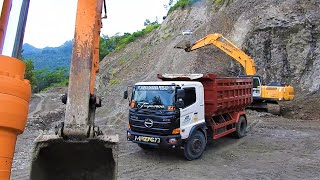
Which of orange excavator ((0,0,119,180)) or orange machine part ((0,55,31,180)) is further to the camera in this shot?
orange excavator ((0,0,119,180))

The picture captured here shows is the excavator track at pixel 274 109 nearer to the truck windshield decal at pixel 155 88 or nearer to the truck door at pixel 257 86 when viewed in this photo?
the truck door at pixel 257 86

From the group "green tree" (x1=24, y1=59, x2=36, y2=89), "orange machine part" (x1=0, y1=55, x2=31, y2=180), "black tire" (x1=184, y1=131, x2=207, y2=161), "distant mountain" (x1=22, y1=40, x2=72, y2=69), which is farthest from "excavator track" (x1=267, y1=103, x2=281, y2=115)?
"distant mountain" (x1=22, y1=40, x2=72, y2=69)

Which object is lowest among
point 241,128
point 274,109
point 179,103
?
point 241,128

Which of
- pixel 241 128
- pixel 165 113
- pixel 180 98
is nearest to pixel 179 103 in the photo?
pixel 180 98

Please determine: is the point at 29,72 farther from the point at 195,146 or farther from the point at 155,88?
the point at 195,146

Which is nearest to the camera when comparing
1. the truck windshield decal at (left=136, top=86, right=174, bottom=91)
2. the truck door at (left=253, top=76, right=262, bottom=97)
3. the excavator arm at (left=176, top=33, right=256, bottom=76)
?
the truck windshield decal at (left=136, top=86, right=174, bottom=91)

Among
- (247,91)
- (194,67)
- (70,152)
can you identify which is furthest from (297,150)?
(194,67)

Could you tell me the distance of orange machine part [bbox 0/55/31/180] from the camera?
1.01 m

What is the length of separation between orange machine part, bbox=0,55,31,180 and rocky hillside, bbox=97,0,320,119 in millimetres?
17398

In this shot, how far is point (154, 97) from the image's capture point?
30.7ft

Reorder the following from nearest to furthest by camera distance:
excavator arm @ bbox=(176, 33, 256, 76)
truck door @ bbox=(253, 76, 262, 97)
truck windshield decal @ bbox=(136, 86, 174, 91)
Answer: truck windshield decal @ bbox=(136, 86, 174, 91) → truck door @ bbox=(253, 76, 262, 97) → excavator arm @ bbox=(176, 33, 256, 76)

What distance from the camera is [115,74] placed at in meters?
30.2

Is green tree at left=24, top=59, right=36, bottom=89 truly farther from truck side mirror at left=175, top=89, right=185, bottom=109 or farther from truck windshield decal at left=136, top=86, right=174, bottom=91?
truck side mirror at left=175, top=89, right=185, bottom=109

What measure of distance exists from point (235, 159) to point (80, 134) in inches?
273
